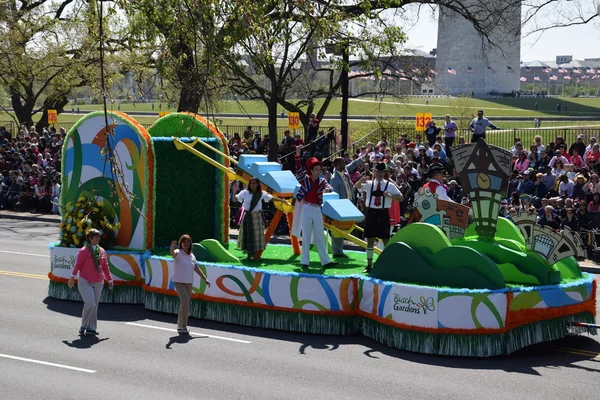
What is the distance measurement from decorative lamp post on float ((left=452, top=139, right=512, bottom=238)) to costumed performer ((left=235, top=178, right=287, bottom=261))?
325cm

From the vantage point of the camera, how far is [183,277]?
43.5ft

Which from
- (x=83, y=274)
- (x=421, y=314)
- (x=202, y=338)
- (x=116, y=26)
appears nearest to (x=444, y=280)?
(x=421, y=314)

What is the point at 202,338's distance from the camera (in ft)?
42.9

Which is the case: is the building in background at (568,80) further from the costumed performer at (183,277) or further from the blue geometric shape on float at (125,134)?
the costumed performer at (183,277)

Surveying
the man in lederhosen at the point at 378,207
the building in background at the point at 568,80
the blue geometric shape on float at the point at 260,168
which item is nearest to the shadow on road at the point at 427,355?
the man in lederhosen at the point at 378,207

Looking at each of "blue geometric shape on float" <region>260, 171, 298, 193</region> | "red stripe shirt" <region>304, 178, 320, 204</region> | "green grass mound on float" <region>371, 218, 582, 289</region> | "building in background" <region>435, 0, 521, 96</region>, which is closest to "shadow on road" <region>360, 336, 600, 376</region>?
"green grass mound on float" <region>371, 218, 582, 289</region>

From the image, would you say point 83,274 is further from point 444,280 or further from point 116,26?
point 116,26

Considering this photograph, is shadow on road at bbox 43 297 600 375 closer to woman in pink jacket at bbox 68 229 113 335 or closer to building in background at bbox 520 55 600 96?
woman in pink jacket at bbox 68 229 113 335

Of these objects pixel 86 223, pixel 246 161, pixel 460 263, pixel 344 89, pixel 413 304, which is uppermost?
pixel 344 89

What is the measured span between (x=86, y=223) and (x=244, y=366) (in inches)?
203

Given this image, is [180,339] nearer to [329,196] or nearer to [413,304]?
[413,304]

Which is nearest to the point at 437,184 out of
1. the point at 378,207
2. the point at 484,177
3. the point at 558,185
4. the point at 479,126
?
the point at 378,207

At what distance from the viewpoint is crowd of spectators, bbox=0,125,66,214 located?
97.3ft

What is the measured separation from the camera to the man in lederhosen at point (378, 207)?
14.1 meters
